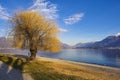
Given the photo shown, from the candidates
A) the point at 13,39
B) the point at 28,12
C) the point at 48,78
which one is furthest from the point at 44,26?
the point at 48,78

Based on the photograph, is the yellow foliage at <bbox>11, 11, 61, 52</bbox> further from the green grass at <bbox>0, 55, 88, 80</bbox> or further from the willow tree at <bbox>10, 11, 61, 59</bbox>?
the green grass at <bbox>0, 55, 88, 80</bbox>

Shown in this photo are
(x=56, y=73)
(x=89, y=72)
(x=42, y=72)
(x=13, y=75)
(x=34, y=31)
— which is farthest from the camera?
(x=34, y=31)

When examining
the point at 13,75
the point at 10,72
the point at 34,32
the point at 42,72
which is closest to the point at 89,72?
the point at 42,72

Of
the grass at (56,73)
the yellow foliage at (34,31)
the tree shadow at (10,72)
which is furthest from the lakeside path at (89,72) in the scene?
the tree shadow at (10,72)

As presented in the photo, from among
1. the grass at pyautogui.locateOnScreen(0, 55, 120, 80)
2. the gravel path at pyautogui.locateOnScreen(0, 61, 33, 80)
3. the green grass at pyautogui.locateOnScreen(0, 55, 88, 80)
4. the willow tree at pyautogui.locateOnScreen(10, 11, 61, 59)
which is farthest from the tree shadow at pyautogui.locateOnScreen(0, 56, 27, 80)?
the willow tree at pyautogui.locateOnScreen(10, 11, 61, 59)

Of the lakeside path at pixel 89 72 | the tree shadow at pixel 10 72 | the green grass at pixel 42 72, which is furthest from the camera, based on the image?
the lakeside path at pixel 89 72

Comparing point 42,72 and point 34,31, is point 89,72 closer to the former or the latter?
point 42,72

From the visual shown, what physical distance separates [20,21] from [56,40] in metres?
9.41

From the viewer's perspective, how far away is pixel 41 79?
774 inches

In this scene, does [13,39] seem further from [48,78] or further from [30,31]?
[48,78]

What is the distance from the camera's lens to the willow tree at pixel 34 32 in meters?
41.5

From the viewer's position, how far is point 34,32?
41.7 m

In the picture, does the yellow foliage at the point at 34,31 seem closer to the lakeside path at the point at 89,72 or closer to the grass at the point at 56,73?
the lakeside path at the point at 89,72

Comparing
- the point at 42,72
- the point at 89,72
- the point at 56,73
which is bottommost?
the point at 89,72
